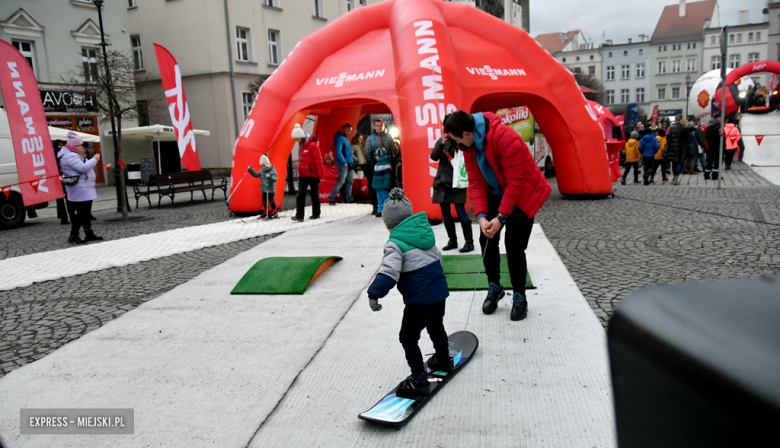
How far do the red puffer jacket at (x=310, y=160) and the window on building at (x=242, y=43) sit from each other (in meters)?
20.0

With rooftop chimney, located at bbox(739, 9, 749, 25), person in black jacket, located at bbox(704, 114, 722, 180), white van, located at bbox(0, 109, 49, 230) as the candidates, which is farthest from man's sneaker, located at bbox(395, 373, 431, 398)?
rooftop chimney, located at bbox(739, 9, 749, 25)

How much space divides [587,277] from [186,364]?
3.85 m

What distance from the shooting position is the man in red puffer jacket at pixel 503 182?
13.4ft

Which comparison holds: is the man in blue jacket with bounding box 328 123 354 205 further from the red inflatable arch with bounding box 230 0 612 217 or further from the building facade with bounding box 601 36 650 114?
the building facade with bounding box 601 36 650 114

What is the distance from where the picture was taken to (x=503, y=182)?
14.0ft

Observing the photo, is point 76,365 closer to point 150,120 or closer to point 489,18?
point 489,18

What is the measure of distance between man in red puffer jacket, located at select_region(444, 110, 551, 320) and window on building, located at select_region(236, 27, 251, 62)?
85.4 ft

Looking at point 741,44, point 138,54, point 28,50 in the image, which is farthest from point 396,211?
point 741,44

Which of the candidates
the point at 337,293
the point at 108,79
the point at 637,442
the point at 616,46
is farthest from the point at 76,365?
the point at 616,46

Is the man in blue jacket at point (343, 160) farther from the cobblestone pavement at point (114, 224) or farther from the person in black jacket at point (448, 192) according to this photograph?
the person in black jacket at point (448, 192)

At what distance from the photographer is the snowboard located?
9.25ft

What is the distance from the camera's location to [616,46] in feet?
264

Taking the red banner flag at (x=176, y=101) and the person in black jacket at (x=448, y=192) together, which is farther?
the red banner flag at (x=176, y=101)

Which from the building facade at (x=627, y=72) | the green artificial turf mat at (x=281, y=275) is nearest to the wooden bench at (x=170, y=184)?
the green artificial turf mat at (x=281, y=275)
